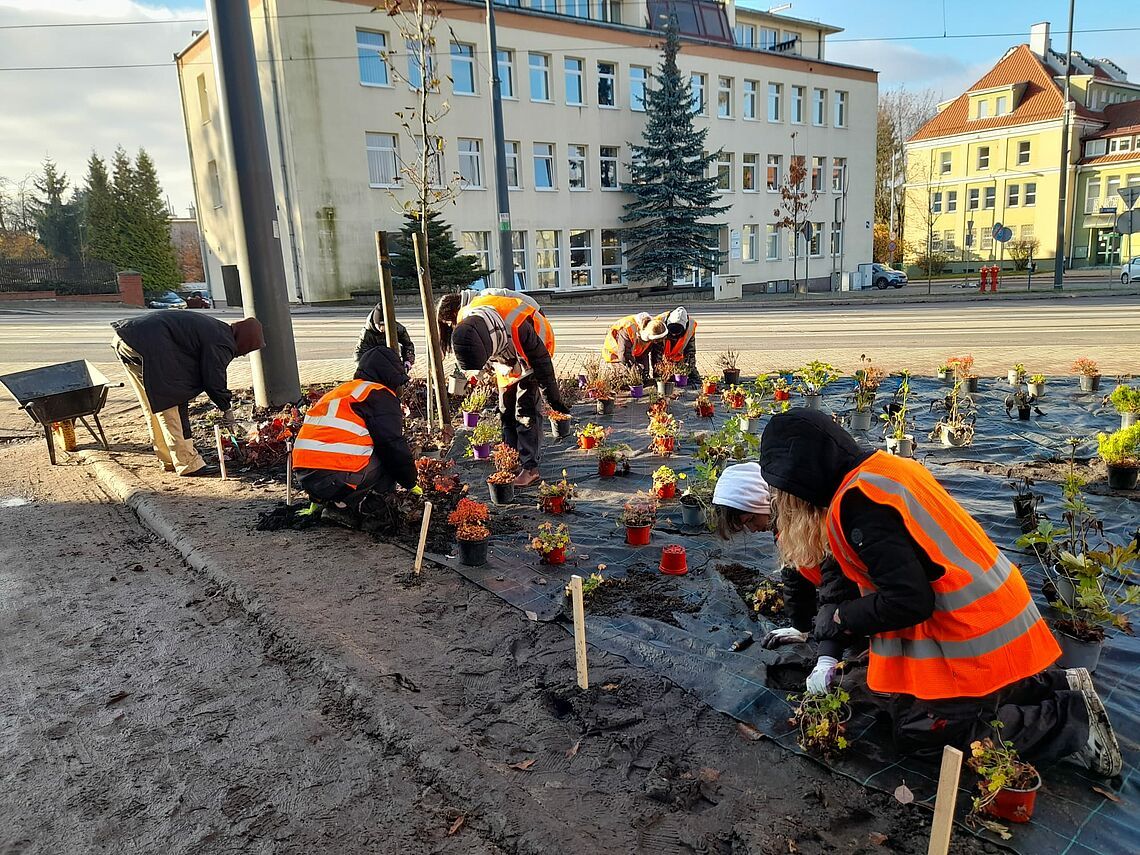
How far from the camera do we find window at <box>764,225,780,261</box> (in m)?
39.0

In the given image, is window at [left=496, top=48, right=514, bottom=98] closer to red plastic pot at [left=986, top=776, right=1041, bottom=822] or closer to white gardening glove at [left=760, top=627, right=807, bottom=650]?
white gardening glove at [left=760, top=627, right=807, bottom=650]

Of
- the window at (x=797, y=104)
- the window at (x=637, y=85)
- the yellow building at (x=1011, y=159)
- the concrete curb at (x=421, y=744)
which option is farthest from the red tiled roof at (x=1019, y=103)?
the concrete curb at (x=421, y=744)

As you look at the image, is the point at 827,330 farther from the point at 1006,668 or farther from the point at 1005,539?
the point at 1006,668

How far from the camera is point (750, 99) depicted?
37219 mm

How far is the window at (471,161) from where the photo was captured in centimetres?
2948

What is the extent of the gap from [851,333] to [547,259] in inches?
724

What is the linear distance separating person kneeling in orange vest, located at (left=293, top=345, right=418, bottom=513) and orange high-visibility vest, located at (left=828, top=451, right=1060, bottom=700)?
11.4 ft

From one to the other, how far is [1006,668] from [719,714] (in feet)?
3.63

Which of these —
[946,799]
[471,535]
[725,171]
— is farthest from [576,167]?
[946,799]

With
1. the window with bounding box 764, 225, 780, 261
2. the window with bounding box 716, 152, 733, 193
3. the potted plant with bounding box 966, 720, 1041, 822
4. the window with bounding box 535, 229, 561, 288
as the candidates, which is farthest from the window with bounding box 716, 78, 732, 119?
the potted plant with bounding box 966, 720, 1041, 822

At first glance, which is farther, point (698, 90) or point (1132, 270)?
point (698, 90)

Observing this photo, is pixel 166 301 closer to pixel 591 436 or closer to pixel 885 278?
pixel 591 436

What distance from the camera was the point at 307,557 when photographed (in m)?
5.11

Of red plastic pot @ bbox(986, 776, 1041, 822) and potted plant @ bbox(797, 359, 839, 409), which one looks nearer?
red plastic pot @ bbox(986, 776, 1041, 822)
